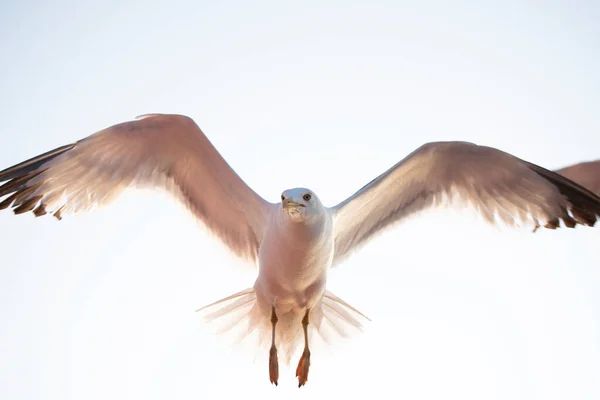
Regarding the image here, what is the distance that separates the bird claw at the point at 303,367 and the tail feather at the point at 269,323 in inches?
7.5

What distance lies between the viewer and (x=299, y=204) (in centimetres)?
523

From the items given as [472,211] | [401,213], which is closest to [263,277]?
[401,213]

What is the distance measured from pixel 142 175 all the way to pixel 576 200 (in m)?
3.31

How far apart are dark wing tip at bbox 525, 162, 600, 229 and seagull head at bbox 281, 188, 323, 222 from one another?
1.75 meters

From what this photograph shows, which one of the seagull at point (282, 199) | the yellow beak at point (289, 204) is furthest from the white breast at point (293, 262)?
the yellow beak at point (289, 204)

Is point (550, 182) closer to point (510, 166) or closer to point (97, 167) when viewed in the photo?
point (510, 166)

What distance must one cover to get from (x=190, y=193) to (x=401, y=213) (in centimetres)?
173

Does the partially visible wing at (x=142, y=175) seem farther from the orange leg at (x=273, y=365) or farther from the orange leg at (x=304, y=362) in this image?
the orange leg at (x=273, y=365)

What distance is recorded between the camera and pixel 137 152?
601 centimetres

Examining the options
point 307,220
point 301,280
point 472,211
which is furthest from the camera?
point 472,211

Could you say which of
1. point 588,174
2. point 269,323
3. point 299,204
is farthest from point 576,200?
point 269,323

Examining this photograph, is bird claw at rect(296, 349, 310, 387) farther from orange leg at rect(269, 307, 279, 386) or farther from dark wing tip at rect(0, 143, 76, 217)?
dark wing tip at rect(0, 143, 76, 217)

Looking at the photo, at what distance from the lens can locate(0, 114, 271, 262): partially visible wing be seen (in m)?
5.77

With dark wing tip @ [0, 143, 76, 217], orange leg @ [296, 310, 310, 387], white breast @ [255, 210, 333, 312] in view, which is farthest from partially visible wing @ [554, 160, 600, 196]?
dark wing tip @ [0, 143, 76, 217]
